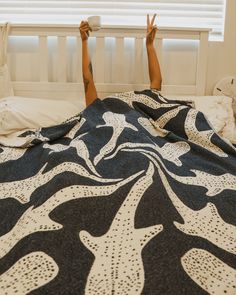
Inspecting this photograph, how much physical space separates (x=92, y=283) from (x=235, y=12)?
5.73 feet

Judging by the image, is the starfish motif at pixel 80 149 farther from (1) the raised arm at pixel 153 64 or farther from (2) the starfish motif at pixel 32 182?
Answer: (1) the raised arm at pixel 153 64

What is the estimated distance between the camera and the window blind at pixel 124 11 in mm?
1852

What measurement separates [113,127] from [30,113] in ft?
1.60

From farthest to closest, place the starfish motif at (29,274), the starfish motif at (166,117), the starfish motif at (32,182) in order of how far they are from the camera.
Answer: the starfish motif at (166,117) → the starfish motif at (32,182) → the starfish motif at (29,274)

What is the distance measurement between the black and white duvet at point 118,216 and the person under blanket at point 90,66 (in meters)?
0.48

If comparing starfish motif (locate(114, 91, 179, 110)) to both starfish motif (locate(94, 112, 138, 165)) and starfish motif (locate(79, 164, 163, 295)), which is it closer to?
starfish motif (locate(94, 112, 138, 165))

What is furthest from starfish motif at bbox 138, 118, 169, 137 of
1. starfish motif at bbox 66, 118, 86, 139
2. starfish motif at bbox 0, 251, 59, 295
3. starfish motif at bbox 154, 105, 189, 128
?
starfish motif at bbox 0, 251, 59, 295

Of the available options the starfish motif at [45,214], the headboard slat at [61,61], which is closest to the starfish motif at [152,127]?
the starfish motif at [45,214]

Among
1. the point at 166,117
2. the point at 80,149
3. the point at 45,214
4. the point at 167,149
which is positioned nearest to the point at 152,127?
the point at 166,117

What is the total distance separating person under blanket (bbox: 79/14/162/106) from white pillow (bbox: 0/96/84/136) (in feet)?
0.38

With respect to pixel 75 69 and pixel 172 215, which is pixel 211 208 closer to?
pixel 172 215

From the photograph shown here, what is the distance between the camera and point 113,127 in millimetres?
1247

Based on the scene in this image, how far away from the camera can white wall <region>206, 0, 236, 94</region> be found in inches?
72.3

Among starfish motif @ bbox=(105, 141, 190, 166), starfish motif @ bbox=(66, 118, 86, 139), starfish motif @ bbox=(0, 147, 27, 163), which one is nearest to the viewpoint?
starfish motif @ bbox=(105, 141, 190, 166)
